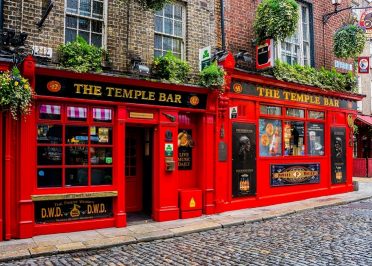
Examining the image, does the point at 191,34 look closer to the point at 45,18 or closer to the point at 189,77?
the point at 189,77

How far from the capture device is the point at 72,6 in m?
8.88

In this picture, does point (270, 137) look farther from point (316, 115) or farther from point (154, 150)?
point (154, 150)

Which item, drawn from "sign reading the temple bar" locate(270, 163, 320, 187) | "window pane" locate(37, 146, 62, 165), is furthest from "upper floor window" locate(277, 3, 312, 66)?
"window pane" locate(37, 146, 62, 165)

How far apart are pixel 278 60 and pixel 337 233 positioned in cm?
639

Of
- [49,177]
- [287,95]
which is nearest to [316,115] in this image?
[287,95]

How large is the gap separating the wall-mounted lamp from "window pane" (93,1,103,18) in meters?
1.35

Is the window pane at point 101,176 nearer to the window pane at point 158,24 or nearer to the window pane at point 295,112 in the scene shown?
the window pane at point 158,24

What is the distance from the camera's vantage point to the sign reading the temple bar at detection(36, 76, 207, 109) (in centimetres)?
816

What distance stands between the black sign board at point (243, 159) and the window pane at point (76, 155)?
4585 millimetres

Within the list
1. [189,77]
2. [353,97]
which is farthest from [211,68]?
[353,97]

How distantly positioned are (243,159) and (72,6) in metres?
6.46

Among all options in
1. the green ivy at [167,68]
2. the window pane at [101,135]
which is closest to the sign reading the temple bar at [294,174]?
the green ivy at [167,68]

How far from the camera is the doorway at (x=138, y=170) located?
10500mm

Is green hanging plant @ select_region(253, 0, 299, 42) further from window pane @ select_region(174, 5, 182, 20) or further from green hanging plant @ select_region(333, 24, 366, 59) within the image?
green hanging plant @ select_region(333, 24, 366, 59)
